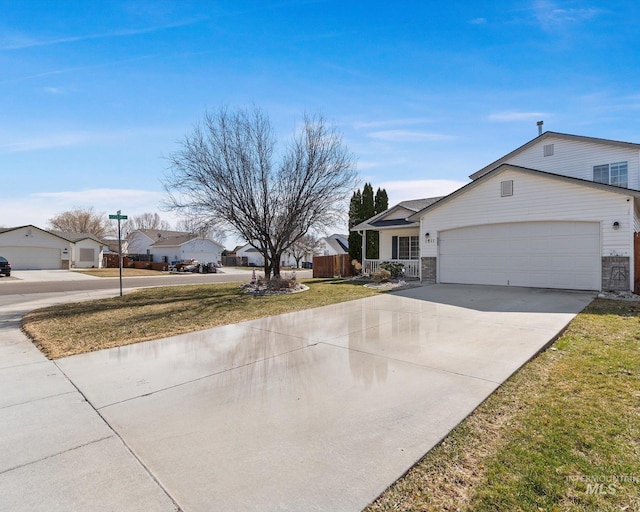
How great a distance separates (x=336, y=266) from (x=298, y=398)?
17966 mm

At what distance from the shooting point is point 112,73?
31.7ft

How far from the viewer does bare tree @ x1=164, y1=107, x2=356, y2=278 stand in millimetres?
14164

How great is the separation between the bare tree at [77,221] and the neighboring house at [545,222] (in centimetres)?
5367

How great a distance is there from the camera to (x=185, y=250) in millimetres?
42125

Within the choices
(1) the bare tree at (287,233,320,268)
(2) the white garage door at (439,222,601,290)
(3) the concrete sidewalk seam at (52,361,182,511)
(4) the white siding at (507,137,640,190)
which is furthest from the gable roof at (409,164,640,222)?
(3) the concrete sidewalk seam at (52,361,182,511)

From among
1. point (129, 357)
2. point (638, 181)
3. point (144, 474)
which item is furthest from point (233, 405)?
point (638, 181)

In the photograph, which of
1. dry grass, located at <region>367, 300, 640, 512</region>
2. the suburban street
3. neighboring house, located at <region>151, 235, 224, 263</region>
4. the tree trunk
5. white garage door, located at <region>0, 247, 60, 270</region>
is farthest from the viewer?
neighboring house, located at <region>151, 235, 224, 263</region>

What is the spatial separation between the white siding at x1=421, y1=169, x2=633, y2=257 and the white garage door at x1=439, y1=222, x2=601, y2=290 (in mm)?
312

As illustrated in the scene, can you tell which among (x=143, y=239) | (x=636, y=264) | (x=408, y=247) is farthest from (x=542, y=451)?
(x=143, y=239)

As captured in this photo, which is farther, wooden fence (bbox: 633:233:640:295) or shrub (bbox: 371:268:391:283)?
shrub (bbox: 371:268:391:283)

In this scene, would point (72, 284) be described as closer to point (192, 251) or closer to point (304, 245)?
point (192, 251)

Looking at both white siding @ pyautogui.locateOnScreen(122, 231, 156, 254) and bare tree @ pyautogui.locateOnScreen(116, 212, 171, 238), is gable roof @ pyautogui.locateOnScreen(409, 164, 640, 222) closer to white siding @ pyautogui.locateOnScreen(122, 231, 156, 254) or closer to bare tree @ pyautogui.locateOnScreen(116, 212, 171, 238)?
white siding @ pyautogui.locateOnScreen(122, 231, 156, 254)

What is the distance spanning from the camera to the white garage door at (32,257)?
30.8 m

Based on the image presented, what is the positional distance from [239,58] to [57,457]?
1096 cm
